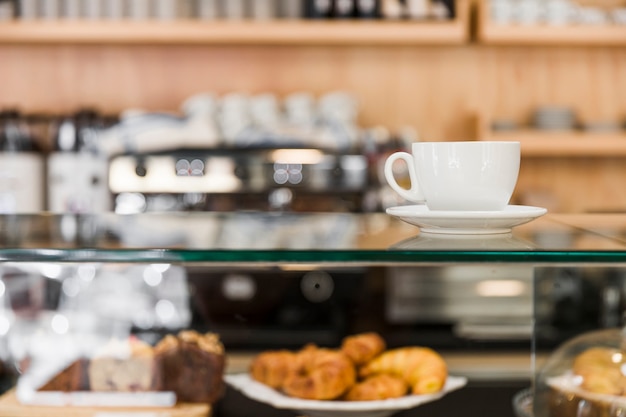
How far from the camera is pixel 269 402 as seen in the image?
2.92ft

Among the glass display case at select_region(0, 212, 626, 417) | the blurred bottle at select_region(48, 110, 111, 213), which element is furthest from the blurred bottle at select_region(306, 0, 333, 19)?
the glass display case at select_region(0, 212, 626, 417)

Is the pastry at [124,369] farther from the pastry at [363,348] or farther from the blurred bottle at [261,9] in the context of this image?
the blurred bottle at [261,9]

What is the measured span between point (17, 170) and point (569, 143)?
1.76m

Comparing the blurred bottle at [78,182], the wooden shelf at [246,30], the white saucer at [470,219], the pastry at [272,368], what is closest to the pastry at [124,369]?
the pastry at [272,368]

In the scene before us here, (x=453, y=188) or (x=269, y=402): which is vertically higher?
(x=453, y=188)

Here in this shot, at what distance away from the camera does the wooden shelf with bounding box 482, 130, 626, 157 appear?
2695mm

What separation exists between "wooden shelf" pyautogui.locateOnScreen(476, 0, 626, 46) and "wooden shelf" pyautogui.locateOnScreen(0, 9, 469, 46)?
0.10 metres

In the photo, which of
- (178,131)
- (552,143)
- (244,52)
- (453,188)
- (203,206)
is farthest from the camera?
(244,52)

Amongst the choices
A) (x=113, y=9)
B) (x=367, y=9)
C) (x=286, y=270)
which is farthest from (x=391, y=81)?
(x=286, y=270)

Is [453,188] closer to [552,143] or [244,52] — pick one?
[552,143]

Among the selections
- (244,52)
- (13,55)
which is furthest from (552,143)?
(13,55)

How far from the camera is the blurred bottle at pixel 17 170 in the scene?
2539mm

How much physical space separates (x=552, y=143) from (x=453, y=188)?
80.3 inches

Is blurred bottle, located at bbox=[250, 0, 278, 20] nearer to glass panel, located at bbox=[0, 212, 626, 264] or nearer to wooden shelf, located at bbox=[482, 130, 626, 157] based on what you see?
wooden shelf, located at bbox=[482, 130, 626, 157]
